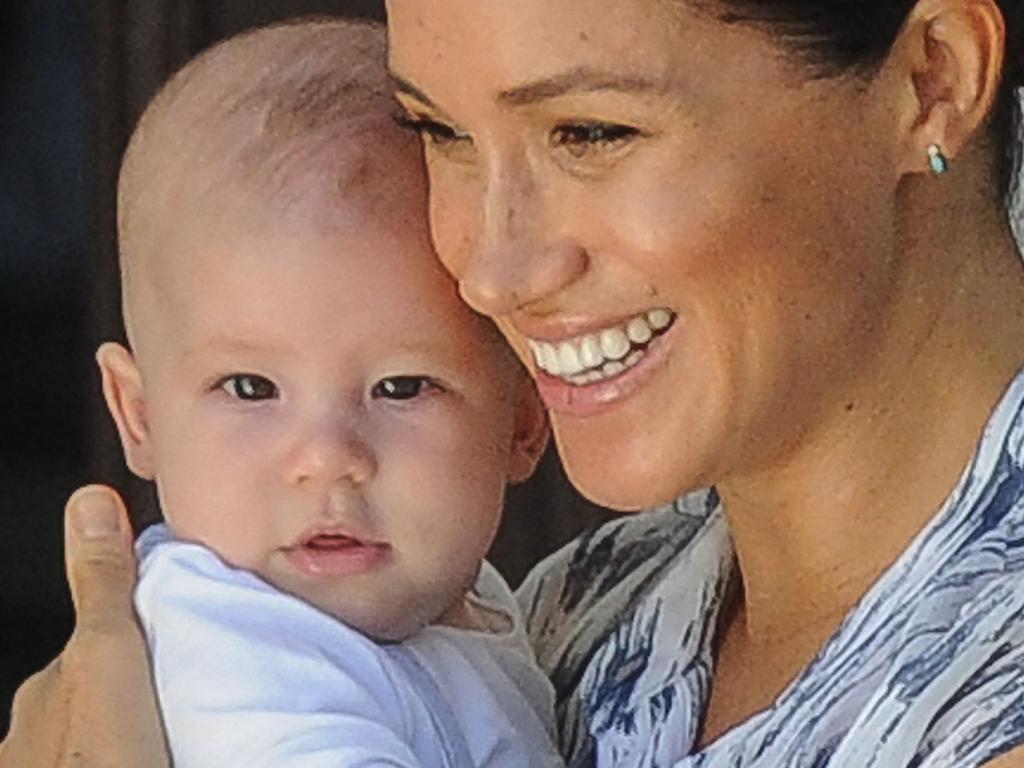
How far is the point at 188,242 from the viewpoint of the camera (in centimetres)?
150

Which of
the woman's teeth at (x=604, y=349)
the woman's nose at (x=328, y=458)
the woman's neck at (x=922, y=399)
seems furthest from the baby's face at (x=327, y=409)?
the woman's neck at (x=922, y=399)

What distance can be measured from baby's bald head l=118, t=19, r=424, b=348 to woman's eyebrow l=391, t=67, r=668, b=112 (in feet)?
0.62

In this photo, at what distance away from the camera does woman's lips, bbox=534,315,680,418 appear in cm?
139

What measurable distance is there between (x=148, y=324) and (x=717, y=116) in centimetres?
40

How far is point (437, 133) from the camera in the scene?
143 centimetres

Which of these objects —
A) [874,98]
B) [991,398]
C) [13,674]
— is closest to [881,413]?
[991,398]

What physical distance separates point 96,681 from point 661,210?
0.48m

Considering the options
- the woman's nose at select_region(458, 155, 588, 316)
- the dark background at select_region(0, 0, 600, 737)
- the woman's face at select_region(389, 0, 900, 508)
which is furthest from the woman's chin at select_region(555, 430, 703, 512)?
the dark background at select_region(0, 0, 600, 737)

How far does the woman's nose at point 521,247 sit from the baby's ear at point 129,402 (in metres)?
0.31

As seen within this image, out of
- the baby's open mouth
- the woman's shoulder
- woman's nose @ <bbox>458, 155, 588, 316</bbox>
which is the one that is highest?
woman's nose @ <bbox>458, 155, 588, 316</bbox>

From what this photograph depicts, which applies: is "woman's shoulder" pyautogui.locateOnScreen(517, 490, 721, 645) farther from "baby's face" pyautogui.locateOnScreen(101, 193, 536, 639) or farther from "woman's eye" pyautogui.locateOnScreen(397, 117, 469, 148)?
"woman's eye" pyautogui.locateOnScreen(397, 117, 469, 148)

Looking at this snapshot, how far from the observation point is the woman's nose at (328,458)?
147 centimetres

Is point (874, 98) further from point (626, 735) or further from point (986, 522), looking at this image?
point (626, 735)

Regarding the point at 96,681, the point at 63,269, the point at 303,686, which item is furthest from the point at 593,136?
the point at 63,269
